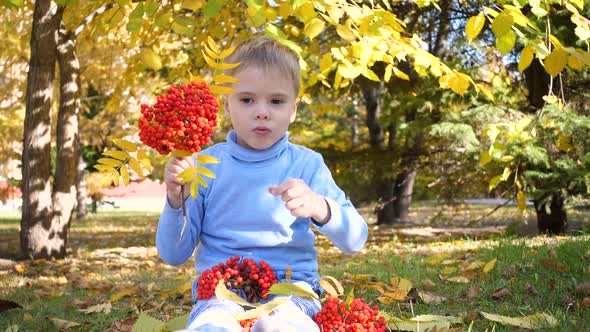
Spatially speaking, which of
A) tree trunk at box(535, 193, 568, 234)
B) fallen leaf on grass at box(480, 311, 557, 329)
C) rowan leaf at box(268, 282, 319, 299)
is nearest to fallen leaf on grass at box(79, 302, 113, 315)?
rowan leaf at box(268, 282, 319, 299)

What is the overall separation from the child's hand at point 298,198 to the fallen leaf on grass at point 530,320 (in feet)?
3.57

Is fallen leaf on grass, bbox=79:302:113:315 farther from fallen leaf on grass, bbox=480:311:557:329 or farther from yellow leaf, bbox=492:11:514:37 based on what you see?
yellow leaf, bbox=492:11:514:37

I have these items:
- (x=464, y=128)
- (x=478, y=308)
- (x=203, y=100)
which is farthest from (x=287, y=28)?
(x=203, y=100)

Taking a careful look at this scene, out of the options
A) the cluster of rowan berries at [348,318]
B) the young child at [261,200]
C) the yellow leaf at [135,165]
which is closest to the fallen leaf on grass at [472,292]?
the young child at [261,200]

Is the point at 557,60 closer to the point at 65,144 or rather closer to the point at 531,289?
the point at 531,289

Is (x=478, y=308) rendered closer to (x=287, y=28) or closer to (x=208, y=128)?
(x=208, y=128)

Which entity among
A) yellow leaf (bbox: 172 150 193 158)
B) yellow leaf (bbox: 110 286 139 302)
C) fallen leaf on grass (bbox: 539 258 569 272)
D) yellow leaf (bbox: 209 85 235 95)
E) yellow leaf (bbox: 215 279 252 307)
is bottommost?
yellow leaf (bbox: 110 286 139 302)

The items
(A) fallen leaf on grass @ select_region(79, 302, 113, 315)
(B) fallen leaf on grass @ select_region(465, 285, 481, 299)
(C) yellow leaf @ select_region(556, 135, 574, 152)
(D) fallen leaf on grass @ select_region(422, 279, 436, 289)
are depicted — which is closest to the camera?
(B) fallen leaf on grass @ select_region(465, 285, 481, 299)

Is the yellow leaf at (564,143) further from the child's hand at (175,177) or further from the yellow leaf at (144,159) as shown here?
the yellow leaf at (144,159)

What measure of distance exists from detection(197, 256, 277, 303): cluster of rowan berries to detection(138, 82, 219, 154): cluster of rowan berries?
59 cm

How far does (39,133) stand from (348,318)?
5439mm

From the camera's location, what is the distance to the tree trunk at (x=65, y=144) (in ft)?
22.6

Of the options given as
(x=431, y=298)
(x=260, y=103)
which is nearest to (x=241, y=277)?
(x=260, y=103)

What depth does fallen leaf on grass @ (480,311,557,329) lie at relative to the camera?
2.56m
